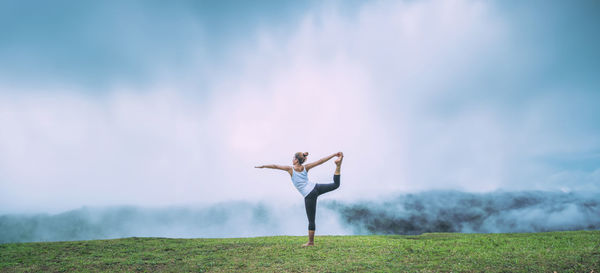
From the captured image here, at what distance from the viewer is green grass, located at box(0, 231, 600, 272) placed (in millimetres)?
10906

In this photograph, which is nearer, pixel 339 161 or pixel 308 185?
pixel 339 161

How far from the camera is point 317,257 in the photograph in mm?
12430

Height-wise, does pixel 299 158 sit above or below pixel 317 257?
above

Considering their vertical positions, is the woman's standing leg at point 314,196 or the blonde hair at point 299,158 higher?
the blonde hair at point 299,158

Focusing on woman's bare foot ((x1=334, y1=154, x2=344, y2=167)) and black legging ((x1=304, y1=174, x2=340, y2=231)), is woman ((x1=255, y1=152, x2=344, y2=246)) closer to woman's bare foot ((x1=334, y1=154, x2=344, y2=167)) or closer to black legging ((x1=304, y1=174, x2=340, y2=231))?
black legging ((x1=304, y1=174, x2=340, y2=231))

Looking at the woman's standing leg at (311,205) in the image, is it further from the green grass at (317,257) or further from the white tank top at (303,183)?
the green grass at (317,257)

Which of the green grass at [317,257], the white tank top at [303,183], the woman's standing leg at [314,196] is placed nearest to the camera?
the green grass at [317,257]

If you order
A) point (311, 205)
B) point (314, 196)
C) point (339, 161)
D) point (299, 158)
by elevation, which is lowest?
point (311, 205)

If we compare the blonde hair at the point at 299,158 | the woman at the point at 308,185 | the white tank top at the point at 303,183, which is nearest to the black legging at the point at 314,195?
the woman at the point at 308,185

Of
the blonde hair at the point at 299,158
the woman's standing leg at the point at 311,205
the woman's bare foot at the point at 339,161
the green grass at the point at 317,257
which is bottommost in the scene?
the green grass at the point at 317,257

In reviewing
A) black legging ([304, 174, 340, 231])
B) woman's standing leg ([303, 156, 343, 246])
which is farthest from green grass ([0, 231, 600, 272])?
black legging ([304, 174, 340, 231])


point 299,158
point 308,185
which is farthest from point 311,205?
point 299,158

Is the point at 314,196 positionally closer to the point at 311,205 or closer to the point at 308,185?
the point at 311,205

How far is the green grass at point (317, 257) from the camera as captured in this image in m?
10.9
